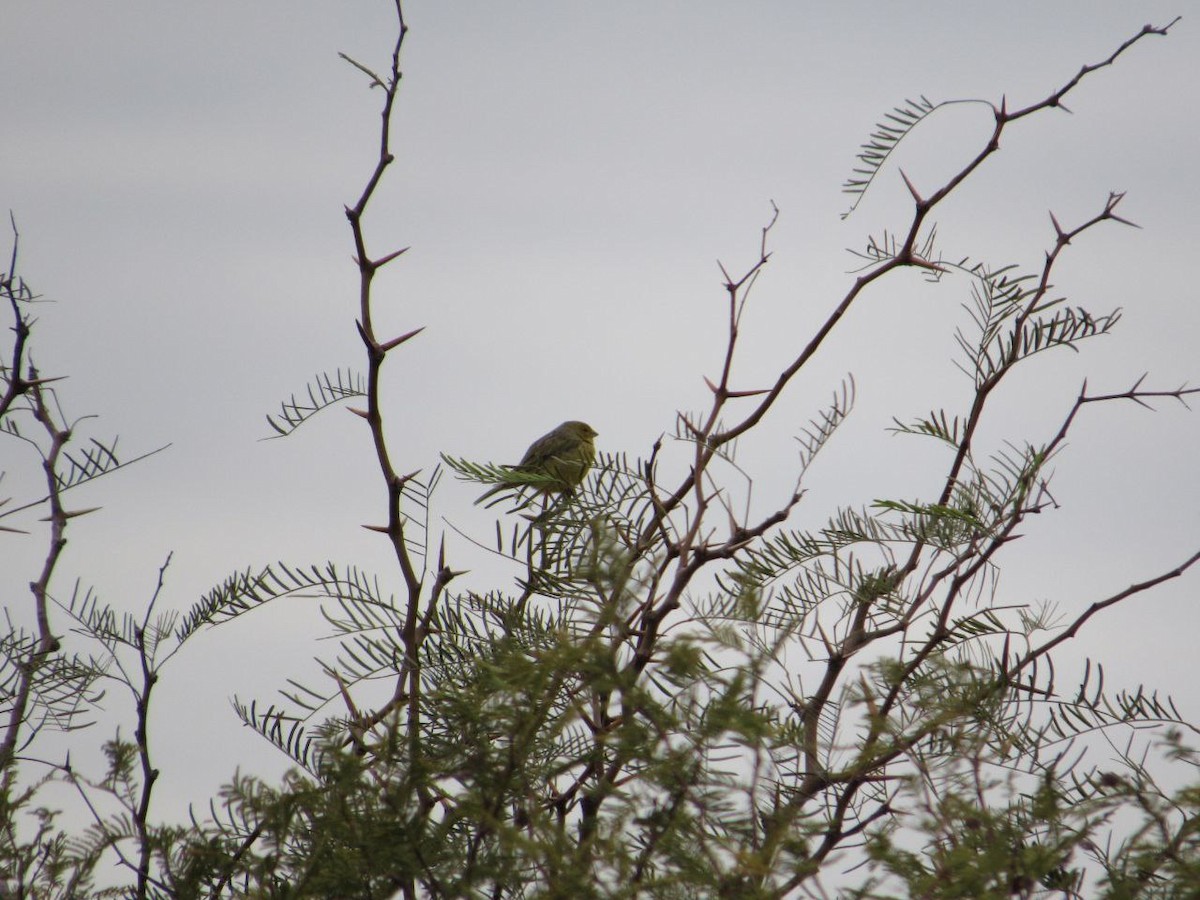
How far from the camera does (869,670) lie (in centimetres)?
192

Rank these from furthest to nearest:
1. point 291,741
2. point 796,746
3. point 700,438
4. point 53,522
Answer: point 53,522 < point 700,438 < point 291,741 < point 796,746

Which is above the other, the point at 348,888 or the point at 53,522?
the point at 53,522

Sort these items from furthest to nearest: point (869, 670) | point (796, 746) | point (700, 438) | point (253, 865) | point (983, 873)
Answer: point (700, 438), point (869, 670), point (796, 746), point (253, 865), point (983, 873)

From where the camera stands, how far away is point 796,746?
5.84 ft

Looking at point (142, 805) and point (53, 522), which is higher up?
point (53, 522)

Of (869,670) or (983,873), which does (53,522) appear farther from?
(983,873)

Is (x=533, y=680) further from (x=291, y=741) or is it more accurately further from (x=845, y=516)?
(x=845, y=516)

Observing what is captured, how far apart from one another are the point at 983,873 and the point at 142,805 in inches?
55.3

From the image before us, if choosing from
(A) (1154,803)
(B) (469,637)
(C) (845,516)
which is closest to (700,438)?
(C) (845,516)

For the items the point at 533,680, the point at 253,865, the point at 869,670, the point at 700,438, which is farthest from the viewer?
the point at 700,438

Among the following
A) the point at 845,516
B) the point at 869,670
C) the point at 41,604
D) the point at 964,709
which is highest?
the point at 845,516

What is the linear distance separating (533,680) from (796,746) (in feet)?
1.62

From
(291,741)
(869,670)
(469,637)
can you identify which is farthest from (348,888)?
(869,670)

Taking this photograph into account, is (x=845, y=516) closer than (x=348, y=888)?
No
